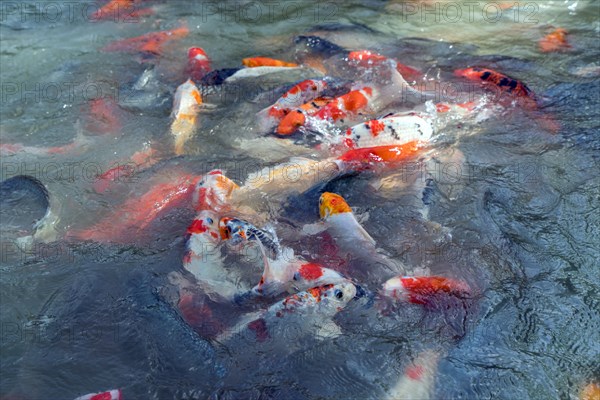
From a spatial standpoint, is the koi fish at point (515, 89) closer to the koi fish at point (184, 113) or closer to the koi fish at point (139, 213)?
the koi fish at point (184, 113)

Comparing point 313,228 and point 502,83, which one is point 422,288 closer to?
point 313,228

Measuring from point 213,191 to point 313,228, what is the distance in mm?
1018

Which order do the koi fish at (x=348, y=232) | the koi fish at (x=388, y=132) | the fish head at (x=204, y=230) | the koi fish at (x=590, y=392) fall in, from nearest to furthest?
the koi fish at (x=590, y=392) < the koi fish at (x=348, y=232) < the fish head at (x=204, y=230) < the koi fish at (x=388, y=132)

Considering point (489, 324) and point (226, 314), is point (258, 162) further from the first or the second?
point (489, 324)

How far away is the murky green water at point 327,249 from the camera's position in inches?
157

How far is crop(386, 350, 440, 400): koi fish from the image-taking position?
3.81 m

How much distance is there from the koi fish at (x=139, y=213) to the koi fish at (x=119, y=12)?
14.5ft

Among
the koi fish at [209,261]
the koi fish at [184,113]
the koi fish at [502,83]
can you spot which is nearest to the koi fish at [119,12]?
the koi fish at [184,113]

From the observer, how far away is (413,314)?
4.27 m

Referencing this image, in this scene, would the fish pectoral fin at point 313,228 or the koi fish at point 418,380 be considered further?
the fish pectoral fin at point 313,228

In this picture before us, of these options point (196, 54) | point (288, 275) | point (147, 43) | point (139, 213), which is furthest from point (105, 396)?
point (147, 43)

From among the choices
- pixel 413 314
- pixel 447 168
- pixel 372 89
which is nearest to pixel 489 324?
pixel 413 314

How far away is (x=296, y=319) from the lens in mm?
4172

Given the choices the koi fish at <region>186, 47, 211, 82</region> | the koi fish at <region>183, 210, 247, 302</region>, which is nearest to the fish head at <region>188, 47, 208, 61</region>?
the koi fish at <region>186, 47, 211, 82</region>
